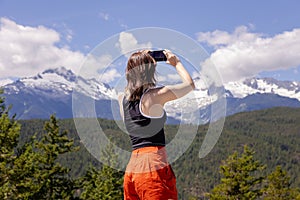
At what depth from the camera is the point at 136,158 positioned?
3783 millimetres

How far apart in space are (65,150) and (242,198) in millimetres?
13630

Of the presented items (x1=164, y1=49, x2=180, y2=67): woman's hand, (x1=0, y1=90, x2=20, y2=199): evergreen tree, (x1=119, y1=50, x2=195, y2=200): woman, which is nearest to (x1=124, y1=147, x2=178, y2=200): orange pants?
(x1=119, y1=50, x2=195, y2=200): woman

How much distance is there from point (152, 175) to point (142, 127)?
46 centimetres

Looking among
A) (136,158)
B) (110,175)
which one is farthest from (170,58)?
(110,175)

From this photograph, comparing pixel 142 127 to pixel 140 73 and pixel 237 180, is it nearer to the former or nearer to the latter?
pixel 140 73

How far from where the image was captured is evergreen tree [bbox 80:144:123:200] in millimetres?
33562

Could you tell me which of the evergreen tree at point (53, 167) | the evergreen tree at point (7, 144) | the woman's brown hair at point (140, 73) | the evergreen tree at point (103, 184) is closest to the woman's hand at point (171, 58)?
the woman's brown hair at point (140, 73)

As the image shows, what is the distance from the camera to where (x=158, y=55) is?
3789 millimetres

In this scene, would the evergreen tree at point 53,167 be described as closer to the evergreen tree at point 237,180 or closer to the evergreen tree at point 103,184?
the evergreen tree at point 103,184

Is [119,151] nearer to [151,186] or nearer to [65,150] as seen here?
[151,186]

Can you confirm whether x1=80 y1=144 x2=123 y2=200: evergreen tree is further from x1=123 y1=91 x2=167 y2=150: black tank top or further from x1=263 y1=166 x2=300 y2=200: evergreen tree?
x1=123 y1=91 x2=167 y2=150: black tank top

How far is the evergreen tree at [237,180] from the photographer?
2888 cm

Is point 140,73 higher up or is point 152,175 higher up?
point 140,73

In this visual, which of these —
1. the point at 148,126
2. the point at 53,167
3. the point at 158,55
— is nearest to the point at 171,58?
the point at 158,55
